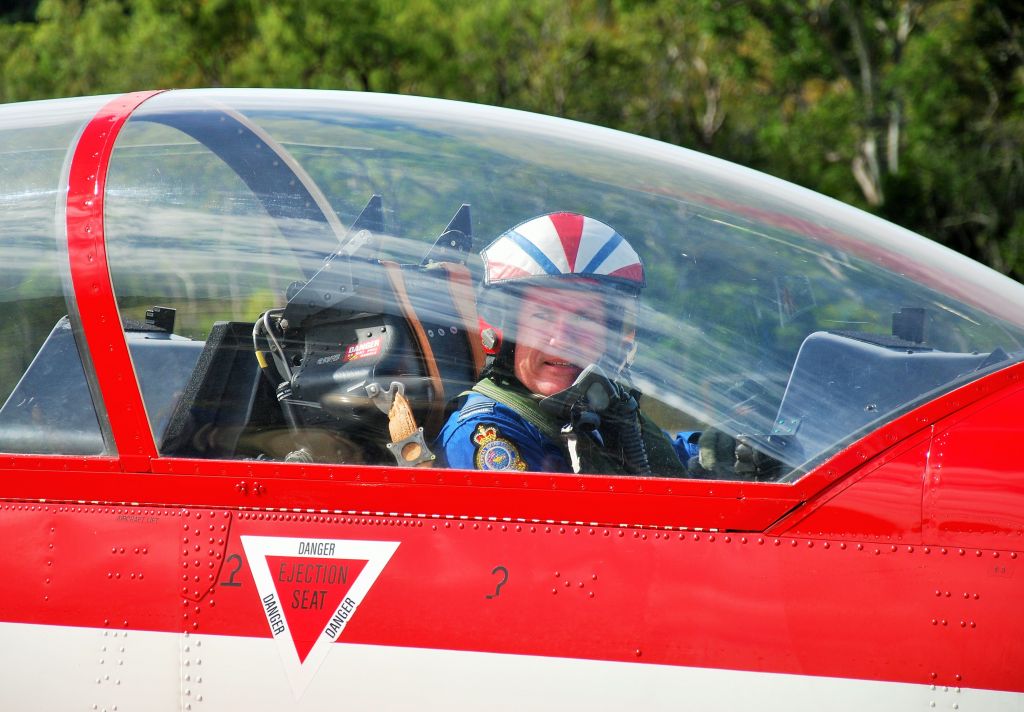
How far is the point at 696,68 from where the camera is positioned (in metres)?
21.0

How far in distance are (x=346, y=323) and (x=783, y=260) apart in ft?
3.38

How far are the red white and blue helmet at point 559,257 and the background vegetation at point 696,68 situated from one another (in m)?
14.7

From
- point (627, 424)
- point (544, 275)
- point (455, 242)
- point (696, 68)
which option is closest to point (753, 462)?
point (627, 424)

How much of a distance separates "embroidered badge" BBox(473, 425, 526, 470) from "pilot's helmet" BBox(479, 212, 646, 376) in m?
0.16

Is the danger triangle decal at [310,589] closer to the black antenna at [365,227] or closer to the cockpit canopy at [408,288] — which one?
the cockpit canopy at [408,288]

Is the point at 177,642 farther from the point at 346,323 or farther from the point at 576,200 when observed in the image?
the point at 576,200

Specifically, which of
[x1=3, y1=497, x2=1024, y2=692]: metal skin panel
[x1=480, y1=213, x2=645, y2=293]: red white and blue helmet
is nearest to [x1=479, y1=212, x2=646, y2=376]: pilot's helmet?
[x1=480, y1=213, x2=645, y2=293]: red white and blue helmet

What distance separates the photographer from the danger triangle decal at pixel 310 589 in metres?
2.08

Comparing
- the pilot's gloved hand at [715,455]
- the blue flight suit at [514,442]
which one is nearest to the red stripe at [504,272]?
the blue flight suit at [514,442]

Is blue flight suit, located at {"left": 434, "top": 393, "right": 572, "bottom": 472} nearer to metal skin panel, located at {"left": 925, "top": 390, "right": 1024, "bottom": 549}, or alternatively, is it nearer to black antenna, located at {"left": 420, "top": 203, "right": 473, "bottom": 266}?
black antenna, located at {"left": 420, "top": 203, "right": 473, "bottom": 266}

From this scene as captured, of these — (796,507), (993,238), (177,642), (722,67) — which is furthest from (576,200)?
(722,67)

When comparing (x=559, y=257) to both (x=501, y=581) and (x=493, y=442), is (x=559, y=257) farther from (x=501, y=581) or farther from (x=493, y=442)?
(x=501, y=581)

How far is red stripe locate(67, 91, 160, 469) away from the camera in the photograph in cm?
231

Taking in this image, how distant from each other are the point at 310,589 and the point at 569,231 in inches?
39.3
